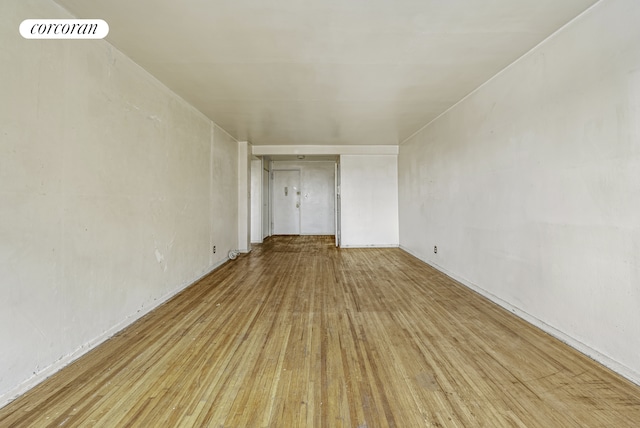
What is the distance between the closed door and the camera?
879cm

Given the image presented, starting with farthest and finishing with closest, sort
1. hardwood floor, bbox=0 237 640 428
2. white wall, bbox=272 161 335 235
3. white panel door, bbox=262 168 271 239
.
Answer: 1. white wall, bbox=272 161 335 235
2. white panel door, bbox=262 168 271 239
3. hardwood floor, bbox=0 237 640 428

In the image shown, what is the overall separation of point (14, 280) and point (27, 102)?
3.22 ft

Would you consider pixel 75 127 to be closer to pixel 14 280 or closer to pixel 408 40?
pixel 14 280

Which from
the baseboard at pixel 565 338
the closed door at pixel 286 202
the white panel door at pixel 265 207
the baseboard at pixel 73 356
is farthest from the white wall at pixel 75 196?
the closed door at pixel 286 202

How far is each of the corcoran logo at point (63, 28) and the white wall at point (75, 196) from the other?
0.13ft

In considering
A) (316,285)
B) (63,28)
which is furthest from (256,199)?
(63,28)

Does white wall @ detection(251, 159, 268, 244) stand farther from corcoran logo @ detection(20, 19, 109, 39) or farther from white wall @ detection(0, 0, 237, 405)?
corcoran logo @ detection(20, 19, 109, 39)

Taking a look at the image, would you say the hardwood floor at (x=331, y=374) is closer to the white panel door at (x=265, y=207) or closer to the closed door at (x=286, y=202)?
the white panel door at (x=265, y=207)

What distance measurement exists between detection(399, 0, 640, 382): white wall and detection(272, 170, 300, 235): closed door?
6.02 meters

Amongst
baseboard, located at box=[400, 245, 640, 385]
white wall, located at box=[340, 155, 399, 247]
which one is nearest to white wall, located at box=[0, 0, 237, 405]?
baseboard, located at box=[400, 245, 640, 385]

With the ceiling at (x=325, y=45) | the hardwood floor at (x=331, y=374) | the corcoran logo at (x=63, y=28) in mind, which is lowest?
the hardwood floor at (x=331, y=374)

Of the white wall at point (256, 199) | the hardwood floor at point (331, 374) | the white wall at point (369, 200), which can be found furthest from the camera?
the white wall at point (256, 199)

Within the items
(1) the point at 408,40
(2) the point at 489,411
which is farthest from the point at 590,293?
(1) the point at 408,40

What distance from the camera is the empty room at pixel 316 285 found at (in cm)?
146
